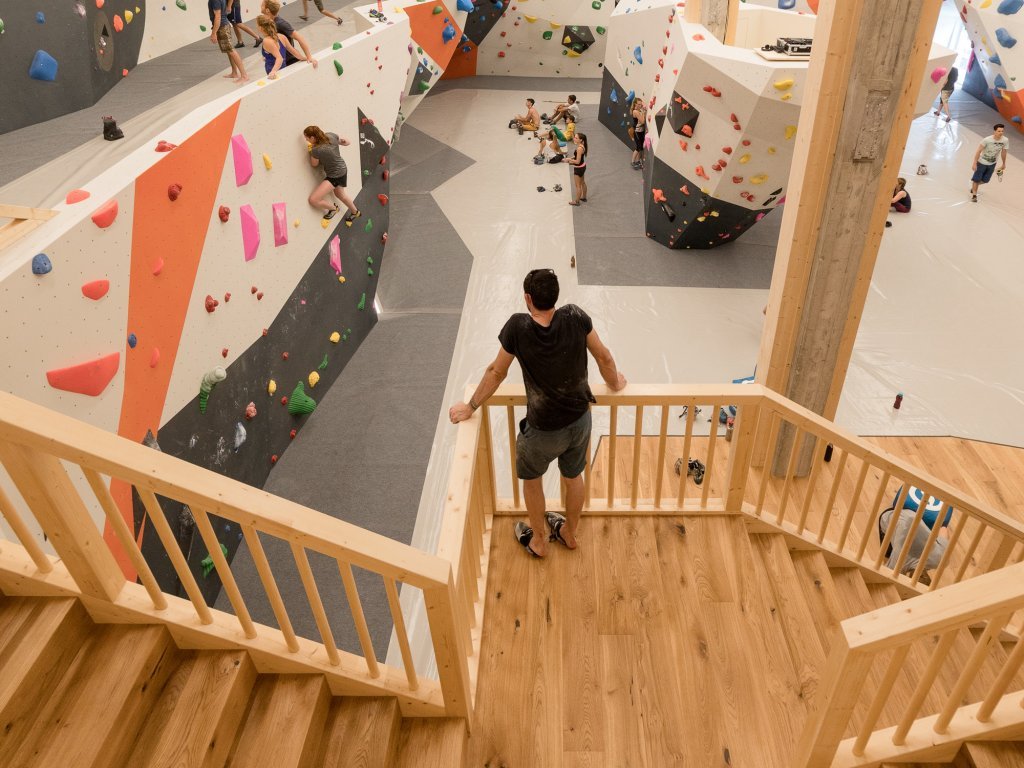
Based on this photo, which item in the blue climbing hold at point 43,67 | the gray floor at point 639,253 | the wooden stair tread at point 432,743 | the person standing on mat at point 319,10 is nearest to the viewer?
the wooden stair tread at point 432,743

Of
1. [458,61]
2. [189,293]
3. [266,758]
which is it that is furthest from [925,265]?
[458,61]

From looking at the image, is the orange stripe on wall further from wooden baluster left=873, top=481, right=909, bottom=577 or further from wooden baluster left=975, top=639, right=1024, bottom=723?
wooden baluster left=873, top=481, right=909, bottom=577

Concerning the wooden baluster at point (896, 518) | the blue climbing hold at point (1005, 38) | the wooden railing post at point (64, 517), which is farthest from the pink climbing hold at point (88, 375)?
the blue climbing hold at point (1005, 38)

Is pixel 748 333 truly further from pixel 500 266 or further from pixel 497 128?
pixel 497 128

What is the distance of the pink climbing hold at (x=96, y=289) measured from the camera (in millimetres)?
2922

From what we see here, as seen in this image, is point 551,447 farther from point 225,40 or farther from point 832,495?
point 225,40

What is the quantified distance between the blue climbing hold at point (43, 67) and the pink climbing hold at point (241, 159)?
147 cm

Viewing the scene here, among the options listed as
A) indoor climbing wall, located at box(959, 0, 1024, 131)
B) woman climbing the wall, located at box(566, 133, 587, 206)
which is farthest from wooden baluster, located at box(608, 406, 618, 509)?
indoor climbing wall, located at box(959, 0, 1024, 131)

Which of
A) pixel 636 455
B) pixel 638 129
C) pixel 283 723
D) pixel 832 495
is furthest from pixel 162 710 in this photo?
pixel 638 129

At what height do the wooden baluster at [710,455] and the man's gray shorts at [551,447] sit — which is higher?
the man's gray shorts at [551,447]

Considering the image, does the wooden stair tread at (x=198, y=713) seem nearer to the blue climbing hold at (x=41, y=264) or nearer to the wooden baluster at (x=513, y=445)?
the wooden baluster at (x=513, y=445)

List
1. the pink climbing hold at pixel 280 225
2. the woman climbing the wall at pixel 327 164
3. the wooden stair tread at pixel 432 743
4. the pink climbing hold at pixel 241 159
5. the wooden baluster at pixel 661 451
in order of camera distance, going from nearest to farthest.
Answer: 1. the wooden stair tread at pixel 432 743
2. the wooden baluster at pixel 661 451
3. the pink climbing hold at pixel 241 159
4. the pink climbing hold at pixel 280 225
5. the woman climbing the wall at pixel 327 164

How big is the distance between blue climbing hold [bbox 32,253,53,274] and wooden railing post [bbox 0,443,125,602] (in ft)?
3.73

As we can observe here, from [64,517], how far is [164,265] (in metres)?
1.93
